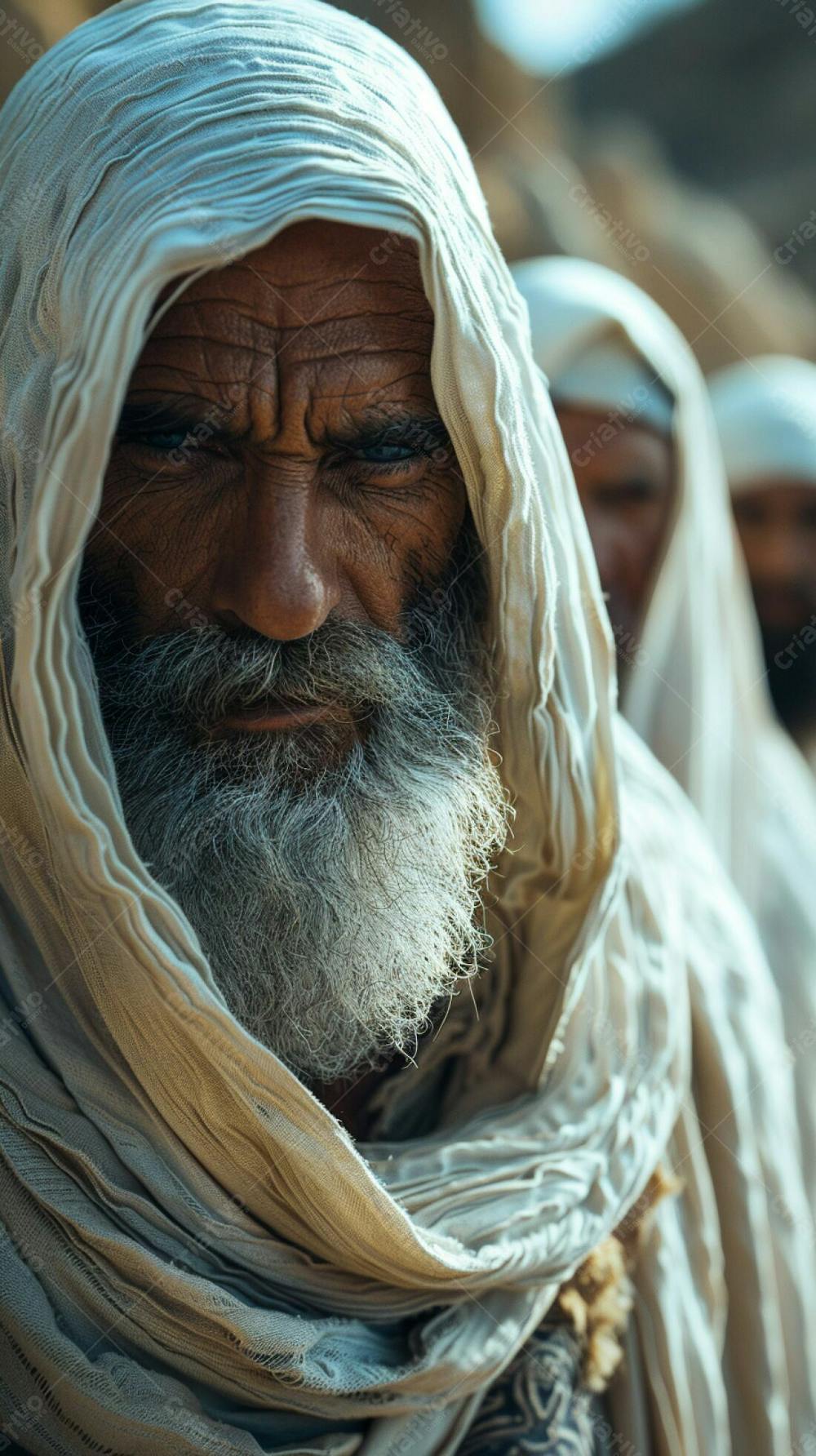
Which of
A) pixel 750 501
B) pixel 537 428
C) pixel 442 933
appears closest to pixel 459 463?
pixel 537 428

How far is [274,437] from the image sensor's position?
182 cm

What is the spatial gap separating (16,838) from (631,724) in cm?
223

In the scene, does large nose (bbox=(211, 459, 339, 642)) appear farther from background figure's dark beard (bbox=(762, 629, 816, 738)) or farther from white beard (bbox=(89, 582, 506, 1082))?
background figure's dark beard (bbox=(762, 629, 816, 738))

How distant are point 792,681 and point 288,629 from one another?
367cm

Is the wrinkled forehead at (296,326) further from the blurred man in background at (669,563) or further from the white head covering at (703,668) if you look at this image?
the blurred man in background at (669,563)

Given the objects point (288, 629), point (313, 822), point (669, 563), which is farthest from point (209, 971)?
point (669, 563)

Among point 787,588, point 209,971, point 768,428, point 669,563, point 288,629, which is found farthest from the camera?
point 768,428

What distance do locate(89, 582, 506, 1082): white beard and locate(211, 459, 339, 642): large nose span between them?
0.16ft

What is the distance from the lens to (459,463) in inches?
75.7

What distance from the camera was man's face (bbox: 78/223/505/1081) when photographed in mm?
1803

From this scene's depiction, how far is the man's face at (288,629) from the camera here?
1.80 metres

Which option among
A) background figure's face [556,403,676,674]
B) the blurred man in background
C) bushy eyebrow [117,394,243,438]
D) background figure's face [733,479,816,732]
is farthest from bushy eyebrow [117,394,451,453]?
background figure's face [733,479,816,732]

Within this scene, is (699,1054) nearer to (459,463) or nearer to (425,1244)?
(425,1244)

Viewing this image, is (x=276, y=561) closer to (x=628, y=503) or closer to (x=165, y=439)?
(x=165, y=439)
